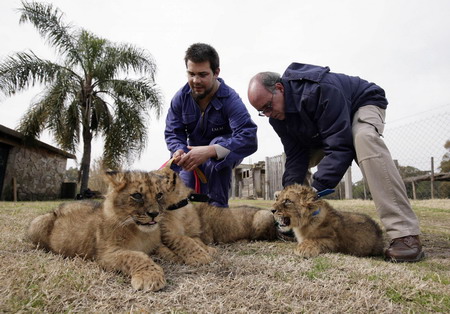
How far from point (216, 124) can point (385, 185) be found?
252 cm

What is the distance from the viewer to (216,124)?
17.0 ft

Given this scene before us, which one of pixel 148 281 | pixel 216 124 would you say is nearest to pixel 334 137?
pixel 216 124

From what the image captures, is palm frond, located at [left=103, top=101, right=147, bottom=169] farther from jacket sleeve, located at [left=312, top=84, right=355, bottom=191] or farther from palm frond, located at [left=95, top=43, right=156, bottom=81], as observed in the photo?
jacket sleeve, located at [left=312, top=84, right=355, bottom=191]

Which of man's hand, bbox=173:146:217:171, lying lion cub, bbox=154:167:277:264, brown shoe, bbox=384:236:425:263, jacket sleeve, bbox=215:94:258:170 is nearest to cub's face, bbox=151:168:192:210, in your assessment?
lying lion cub, bbox=154:167:277:264

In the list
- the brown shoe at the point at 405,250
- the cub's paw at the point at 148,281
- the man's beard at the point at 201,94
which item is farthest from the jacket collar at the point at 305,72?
the cub's paw at the point at 148,281

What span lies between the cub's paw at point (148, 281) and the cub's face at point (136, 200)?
1.44 ft

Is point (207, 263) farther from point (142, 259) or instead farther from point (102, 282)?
point (102, 282)

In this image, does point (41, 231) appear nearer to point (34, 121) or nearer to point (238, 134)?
point (238, 134)

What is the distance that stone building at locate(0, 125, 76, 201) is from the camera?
1436 cm

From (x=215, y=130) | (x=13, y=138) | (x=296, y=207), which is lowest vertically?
(x=296, y=207)

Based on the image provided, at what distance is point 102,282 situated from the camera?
7.64 feet

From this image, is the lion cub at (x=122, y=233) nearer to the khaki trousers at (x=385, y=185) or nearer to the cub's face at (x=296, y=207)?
the cub's face at (x=296, y=207)

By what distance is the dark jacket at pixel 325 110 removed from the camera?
3.69 metres

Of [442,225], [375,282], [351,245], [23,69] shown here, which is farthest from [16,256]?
[23,69]
